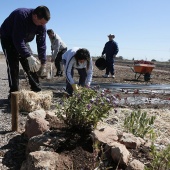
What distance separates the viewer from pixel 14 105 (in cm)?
423

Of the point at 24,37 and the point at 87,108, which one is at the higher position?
the point at 24,37

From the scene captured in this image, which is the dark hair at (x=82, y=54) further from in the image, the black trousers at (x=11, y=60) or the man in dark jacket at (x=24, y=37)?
the black trousers at (x=11, y=60)

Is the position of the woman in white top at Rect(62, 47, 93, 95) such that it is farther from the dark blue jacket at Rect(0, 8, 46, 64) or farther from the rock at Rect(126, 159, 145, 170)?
the rock at Rect(126, 159, 145, 170)

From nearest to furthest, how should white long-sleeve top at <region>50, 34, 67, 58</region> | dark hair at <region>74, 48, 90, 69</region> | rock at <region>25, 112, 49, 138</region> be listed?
rock at <region>25, 112, 49, 138</region> < dark hair at <region>74, 48, 90, 69</region> < white long-sleeve top at <region>50, 34, 67, 58</region>

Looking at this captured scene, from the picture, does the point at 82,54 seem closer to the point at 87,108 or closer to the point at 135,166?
the point at 87,108

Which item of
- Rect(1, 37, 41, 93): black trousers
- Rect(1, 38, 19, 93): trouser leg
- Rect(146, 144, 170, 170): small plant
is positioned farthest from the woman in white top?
Rect(146, 144, 170, 170): small plant

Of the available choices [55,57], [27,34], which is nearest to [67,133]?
[27,34]

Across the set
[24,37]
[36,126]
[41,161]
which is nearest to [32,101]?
[24,37]

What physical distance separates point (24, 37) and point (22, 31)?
16 cm

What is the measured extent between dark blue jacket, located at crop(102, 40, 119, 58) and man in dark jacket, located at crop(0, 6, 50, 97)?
294 inches

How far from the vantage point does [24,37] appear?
5477mm

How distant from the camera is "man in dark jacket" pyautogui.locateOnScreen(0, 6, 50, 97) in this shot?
17.4 ft

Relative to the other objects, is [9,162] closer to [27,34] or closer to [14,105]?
[14,105]

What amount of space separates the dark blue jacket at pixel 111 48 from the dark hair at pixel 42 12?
8473 millimetres
